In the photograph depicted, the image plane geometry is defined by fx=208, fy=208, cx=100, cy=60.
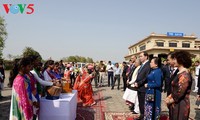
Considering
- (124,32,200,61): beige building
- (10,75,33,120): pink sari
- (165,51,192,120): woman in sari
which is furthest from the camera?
(124,32,200,61): beige building

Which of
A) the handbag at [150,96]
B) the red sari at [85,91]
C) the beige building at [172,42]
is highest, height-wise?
the beige building at [172,42]

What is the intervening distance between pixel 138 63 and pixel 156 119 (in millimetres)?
2092

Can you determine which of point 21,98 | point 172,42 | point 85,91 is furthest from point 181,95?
point 172,42

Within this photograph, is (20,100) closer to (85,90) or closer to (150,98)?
(150,98)

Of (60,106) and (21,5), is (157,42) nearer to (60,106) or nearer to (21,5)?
(21,5)

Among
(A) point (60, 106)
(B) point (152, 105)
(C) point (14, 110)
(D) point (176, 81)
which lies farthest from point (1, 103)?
(D) point (176, 81)

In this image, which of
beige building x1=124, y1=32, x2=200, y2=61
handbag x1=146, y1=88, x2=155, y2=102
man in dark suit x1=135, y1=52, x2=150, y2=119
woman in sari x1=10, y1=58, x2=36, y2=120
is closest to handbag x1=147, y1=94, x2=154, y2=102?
handbag x1=146, y1=88, x2=155, y2=102

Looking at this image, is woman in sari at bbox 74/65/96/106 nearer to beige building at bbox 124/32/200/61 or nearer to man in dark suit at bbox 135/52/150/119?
man in dark suit at bbox 135/52/150/119

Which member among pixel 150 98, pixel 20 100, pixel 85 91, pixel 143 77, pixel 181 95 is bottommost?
pixel 85 91

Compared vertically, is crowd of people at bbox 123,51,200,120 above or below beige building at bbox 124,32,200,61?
below

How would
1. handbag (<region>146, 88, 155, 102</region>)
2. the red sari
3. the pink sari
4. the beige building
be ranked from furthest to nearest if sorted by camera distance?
the beige building, the red sari, handbag (<region>146, 88, 155, 102</region>), the pink sari

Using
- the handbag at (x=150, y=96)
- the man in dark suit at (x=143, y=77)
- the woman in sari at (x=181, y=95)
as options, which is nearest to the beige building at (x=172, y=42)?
the man in dark suit at (x=143, y=77)

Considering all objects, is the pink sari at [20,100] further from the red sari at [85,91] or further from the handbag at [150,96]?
the red sari at [85,91]

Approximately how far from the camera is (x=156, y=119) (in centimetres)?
464
